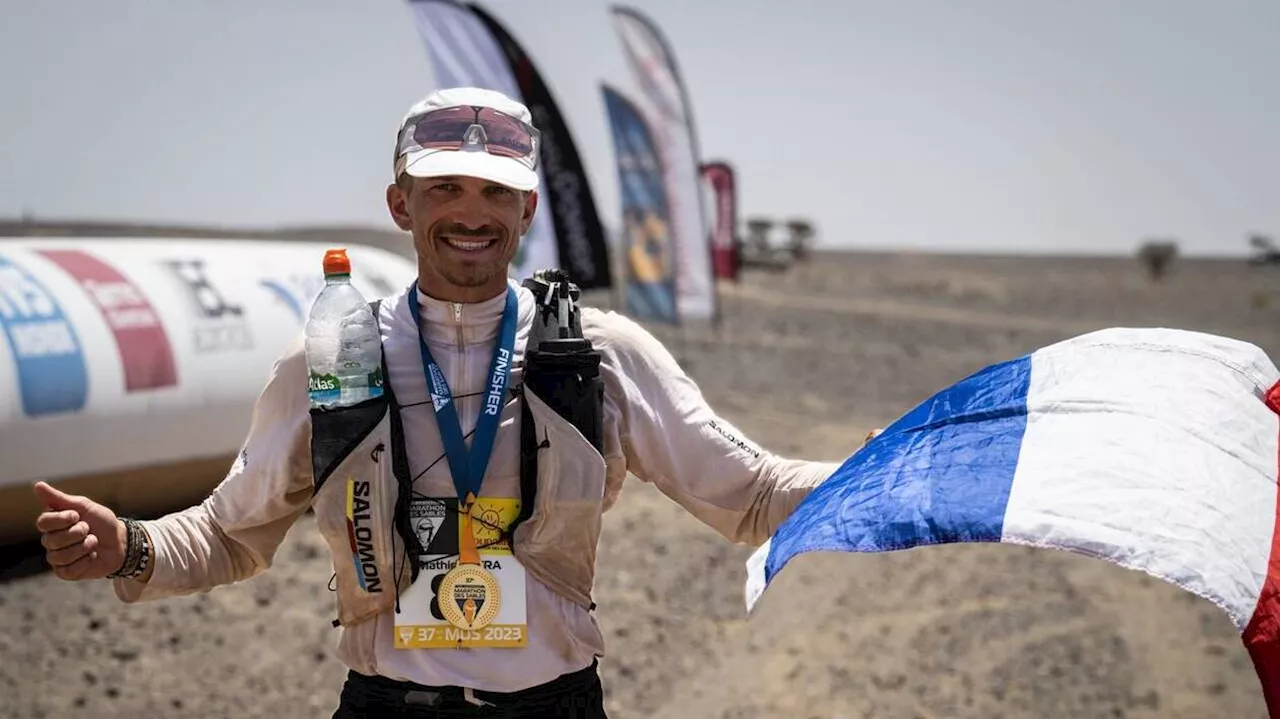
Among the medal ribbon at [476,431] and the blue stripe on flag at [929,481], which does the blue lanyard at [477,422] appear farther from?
the blue stripe on flag at [929,481]

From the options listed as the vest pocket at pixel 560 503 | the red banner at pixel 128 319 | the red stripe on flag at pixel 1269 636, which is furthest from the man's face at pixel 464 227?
the red banner at pixel 128 319

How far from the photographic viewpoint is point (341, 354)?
2.50 m

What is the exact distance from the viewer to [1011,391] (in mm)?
2734

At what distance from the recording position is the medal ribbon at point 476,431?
8.41 ft

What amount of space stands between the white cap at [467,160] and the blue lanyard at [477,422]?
349 mm

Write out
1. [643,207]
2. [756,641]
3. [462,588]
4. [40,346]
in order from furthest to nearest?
1. [643,207]
2. [40,346]
3. [756,641]
4. [462,588]

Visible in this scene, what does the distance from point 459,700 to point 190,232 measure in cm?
4682

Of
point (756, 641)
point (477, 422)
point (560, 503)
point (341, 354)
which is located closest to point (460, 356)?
point (477, 422)

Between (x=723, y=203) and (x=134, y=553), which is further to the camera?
(x=723, y=203)

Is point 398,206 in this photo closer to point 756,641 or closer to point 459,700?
point 459,700

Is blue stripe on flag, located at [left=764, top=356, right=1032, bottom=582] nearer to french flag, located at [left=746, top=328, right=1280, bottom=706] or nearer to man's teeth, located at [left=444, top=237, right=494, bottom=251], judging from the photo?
french flag, located at [left=746, top=328, right=1280, bottom=706]

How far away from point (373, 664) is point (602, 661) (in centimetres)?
471

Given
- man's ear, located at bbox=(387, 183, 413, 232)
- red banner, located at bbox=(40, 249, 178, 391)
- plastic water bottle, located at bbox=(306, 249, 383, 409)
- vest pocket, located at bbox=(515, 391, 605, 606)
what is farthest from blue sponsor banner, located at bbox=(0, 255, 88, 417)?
vest pocket, located at bbox=(515, 391, 605, 606)

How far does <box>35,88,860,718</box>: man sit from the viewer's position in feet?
8.32
